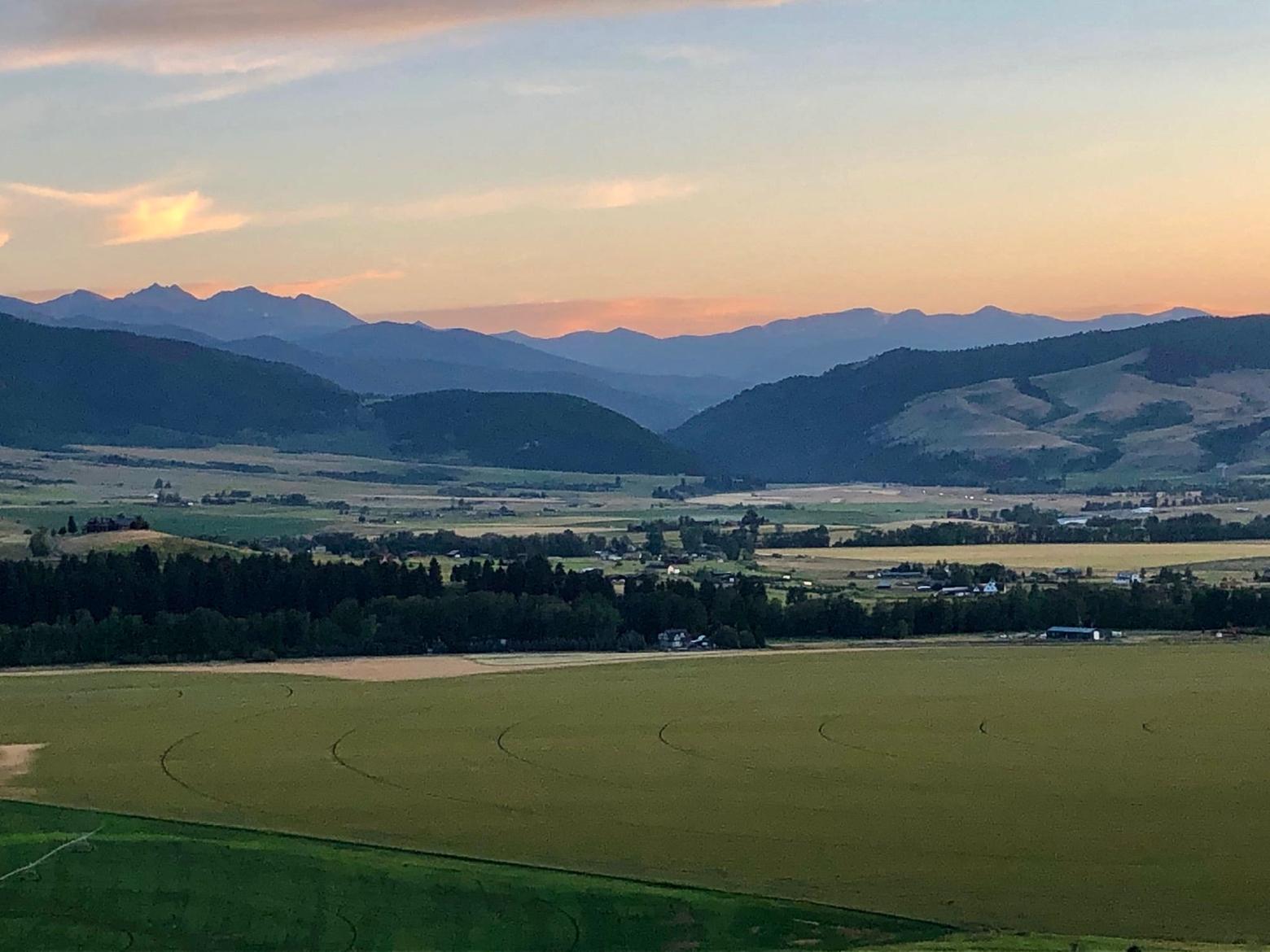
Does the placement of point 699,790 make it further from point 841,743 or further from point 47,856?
point 47,856

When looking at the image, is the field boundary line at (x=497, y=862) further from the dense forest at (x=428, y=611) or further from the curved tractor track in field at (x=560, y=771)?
the dense forest at (x=428, y=611)

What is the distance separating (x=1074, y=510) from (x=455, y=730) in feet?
413

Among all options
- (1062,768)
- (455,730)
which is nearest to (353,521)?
(455,730)

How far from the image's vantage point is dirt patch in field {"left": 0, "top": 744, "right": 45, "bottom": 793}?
46.8 m

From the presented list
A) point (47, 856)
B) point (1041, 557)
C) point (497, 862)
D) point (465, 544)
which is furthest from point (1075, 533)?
point (47, 856)

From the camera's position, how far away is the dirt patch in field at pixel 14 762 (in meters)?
46.8

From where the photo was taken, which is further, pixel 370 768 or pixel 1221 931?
pixel 370 768

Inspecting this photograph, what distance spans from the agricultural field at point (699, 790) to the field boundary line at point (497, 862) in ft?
0.59

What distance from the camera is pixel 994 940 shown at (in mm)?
29969

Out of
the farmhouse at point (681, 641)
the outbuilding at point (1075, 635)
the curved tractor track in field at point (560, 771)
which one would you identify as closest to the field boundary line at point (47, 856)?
the curved tractor track in field at point (560, 771)

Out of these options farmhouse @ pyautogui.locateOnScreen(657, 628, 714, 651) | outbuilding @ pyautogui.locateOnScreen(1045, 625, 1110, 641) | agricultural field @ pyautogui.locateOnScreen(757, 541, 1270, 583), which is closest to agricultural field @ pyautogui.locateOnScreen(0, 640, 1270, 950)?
outbuilding @ pyautogui.locateOnScreen(1045, 625, 1110, 641)

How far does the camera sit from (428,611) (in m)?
82.3

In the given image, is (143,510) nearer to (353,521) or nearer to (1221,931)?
(353,521)

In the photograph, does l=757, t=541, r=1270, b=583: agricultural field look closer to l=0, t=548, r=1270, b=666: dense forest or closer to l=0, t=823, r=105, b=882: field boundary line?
l=0, t=548, r=1270, b=666: dense forest
